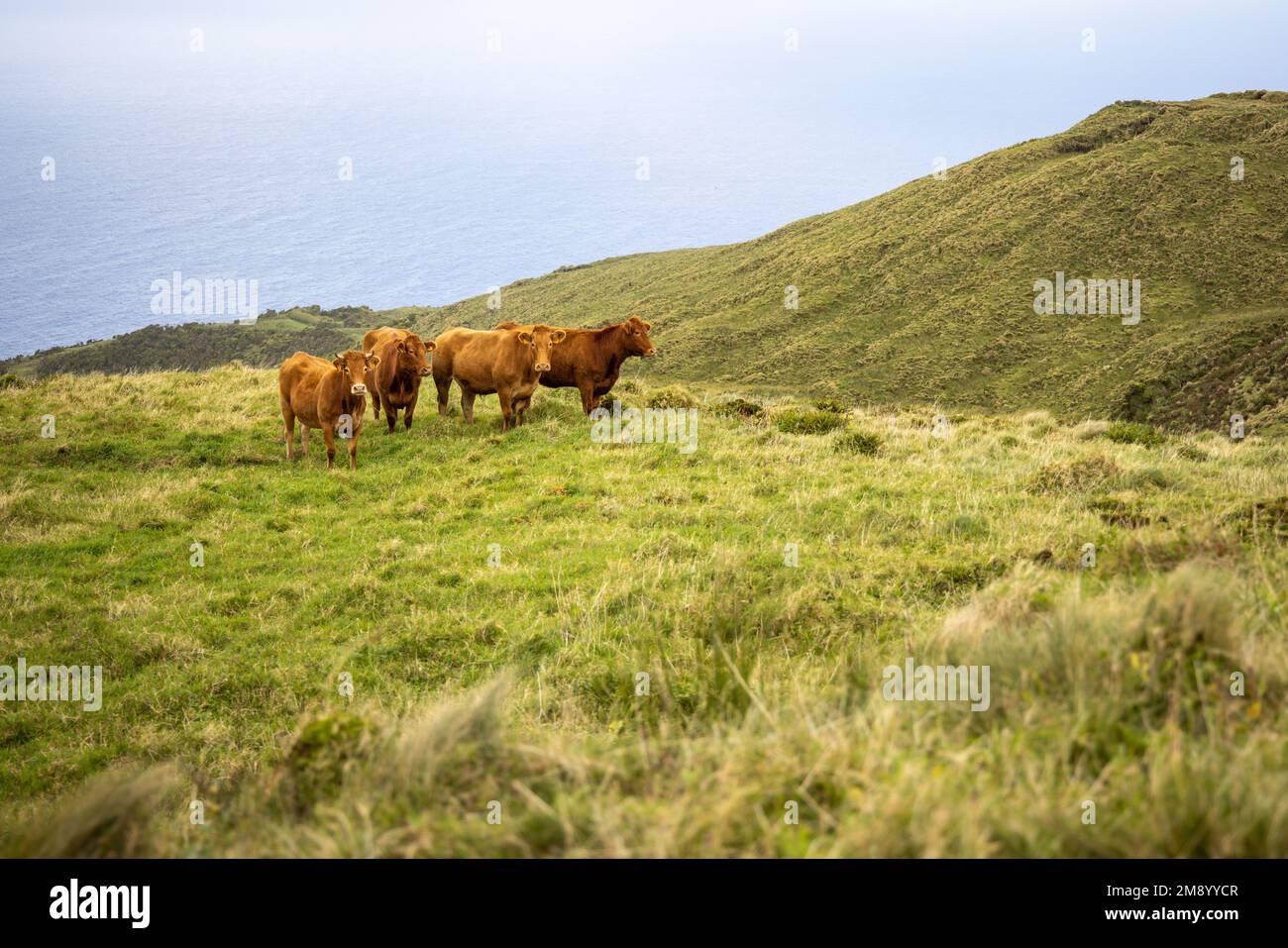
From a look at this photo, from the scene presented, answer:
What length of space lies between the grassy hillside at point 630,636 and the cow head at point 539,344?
1375 mm

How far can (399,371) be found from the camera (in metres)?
16.4

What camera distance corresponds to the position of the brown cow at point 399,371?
632 inches

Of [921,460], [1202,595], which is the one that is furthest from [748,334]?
[1202,595]

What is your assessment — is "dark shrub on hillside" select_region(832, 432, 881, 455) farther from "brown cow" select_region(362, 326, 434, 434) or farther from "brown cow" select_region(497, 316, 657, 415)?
"brown cow" select_region(362, 326, 434, 434)

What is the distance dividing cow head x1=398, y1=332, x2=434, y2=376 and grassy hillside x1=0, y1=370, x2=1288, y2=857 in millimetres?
1408

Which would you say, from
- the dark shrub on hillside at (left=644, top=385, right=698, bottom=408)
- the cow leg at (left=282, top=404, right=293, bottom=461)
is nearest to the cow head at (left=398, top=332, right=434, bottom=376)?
the cow leg at (left=282, top=404, right=293, bottom=461)

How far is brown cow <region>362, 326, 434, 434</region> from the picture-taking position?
16062 millimetres

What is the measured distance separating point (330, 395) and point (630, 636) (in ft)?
30.0

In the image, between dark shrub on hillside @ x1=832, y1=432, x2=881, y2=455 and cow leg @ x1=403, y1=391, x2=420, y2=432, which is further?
cow leg @ x1=403, y1=391, x2=420, y2=432

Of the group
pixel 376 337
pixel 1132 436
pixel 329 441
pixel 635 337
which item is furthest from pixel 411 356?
pixel 1132 436

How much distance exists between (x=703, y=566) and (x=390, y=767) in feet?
19.1

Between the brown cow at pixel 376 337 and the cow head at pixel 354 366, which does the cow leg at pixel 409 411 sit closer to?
the brown cow at pixel 376 337
